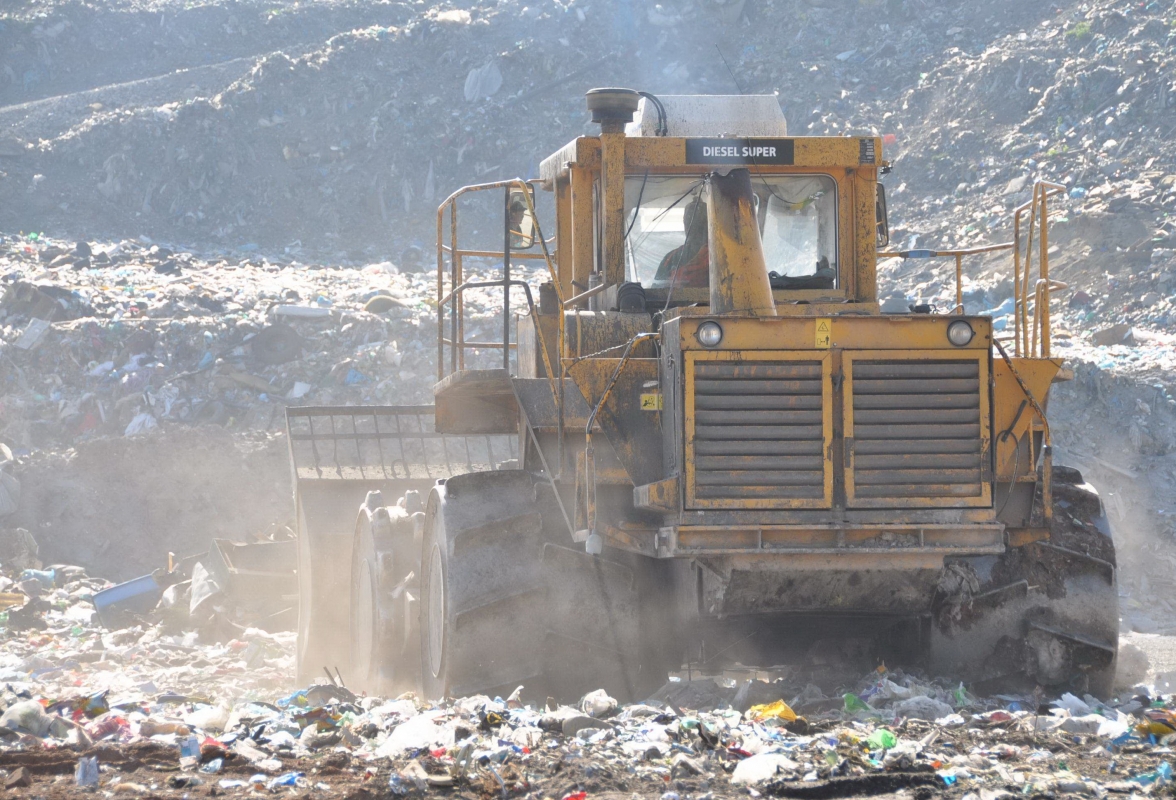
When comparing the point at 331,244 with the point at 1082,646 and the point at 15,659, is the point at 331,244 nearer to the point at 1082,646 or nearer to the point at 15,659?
the point at 15,659

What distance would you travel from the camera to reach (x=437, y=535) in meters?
6.01

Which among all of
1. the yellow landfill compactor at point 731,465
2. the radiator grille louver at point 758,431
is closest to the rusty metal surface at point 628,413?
the yellow landfill compactor at point 731,465

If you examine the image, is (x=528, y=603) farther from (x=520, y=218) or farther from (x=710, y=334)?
(x=520, y=218)

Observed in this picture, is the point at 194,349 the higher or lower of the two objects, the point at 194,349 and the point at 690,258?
the higher

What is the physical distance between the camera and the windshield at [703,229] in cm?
613

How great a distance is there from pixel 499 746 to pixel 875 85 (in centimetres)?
1977

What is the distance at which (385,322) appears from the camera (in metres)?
15.8

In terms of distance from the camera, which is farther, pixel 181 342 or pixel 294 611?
pixel 181 342

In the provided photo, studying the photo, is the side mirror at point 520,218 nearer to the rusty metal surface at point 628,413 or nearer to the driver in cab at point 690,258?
the driver in cab at point 690,258

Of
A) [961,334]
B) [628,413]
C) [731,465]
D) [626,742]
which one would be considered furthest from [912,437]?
[626,742]

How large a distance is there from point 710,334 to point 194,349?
11604 millimetres

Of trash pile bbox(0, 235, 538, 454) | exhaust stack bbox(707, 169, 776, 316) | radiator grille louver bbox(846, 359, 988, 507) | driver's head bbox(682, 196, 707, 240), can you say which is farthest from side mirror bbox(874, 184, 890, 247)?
trash pile bbox(0, 235, 538, 454)

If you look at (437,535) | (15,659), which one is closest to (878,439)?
(437,535)

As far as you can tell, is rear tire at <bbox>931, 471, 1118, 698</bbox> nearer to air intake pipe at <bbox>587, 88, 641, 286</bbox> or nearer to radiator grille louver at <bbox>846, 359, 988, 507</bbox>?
radiator grille louver at <bbox>846, 359, 988, 507</bbox>
